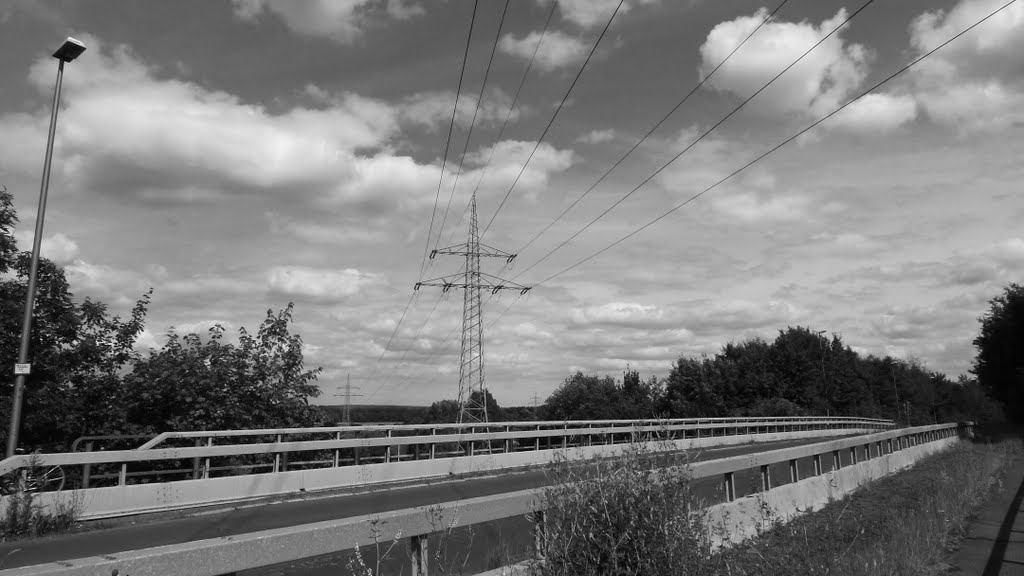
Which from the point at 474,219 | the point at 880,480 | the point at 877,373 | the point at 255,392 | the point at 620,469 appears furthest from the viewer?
the point at 877,373

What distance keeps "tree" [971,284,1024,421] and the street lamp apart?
5760cm

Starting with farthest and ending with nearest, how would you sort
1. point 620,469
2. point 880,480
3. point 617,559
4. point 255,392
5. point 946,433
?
point 946,433
point 255,392
point 880,480
point 620,469
point 617,559

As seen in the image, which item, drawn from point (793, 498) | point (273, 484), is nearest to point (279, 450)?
point (273, 484)

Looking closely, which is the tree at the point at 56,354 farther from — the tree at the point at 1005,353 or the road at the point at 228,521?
the tree at the point at 1005,353

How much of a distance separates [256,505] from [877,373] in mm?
121557

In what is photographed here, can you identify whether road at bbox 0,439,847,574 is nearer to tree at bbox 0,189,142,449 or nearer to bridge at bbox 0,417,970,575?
bridge at bbox 0,417,970,575

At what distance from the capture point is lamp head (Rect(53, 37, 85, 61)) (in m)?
14.2

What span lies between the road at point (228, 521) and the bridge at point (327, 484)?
48 mm

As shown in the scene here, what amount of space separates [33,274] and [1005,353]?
63.9m

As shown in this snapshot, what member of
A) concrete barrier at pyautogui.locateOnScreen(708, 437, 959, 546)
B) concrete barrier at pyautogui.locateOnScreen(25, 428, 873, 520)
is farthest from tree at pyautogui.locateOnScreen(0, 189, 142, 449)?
concrete barrier at pyautogui.locateOnScreen(708, 437, 959, 546)

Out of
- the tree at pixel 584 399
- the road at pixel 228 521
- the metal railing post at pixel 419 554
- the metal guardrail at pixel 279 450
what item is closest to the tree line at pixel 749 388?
the tree at pixel 584 399

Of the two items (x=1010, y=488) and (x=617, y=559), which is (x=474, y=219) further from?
(x=617, y=559)

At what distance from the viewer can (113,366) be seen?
55.5ft

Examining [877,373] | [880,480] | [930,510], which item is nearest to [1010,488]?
[880,480]
